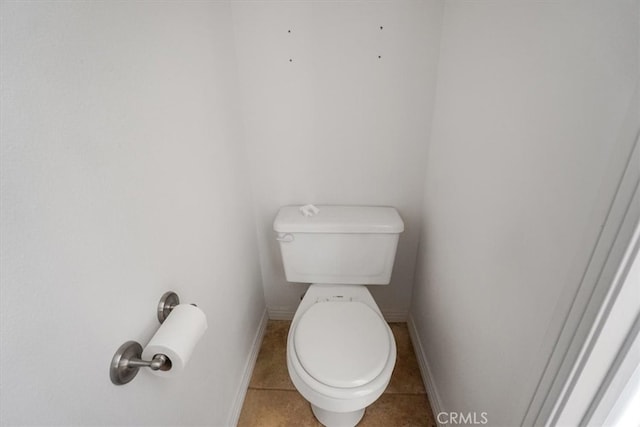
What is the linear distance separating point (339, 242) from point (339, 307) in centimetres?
27

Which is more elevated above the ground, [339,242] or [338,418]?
[339,242]

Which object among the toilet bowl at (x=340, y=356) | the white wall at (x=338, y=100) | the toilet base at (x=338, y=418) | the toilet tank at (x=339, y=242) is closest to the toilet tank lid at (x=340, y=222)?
the toilet tank at (x=339, y=242)

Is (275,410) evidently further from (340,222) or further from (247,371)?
(340,222)

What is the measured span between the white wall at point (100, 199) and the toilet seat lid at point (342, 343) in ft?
1.13

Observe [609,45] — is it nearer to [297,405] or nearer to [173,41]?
[173,41]

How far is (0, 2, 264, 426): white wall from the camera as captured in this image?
38 centimetres

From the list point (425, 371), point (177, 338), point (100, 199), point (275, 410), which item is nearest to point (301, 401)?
point (275, 410)

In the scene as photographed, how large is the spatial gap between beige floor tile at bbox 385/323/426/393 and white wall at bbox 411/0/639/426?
20 cm

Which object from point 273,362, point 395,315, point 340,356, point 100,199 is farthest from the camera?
point 395,315

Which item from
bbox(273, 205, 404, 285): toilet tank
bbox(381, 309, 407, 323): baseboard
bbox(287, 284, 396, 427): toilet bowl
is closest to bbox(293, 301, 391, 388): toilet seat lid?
bbox(287, 284, 396, 427): toilet bowl

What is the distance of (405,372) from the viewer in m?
1.36

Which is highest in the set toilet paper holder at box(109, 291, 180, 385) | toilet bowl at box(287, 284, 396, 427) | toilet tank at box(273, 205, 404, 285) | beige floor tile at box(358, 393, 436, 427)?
toilet paper holder at box(109, 291, 180, 385)

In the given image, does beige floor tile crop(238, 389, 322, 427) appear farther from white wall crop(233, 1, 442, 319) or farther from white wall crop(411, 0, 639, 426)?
white wall crop(233, 1, 442, 319)

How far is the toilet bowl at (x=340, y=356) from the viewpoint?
0.90 m
